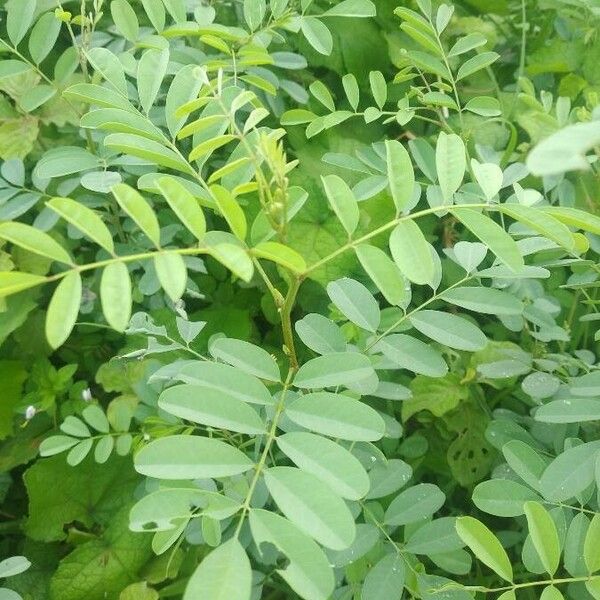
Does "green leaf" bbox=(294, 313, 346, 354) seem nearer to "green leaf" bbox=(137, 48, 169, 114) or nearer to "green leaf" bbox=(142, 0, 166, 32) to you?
"green leaf" bbox=(137, 48, 169, 114)

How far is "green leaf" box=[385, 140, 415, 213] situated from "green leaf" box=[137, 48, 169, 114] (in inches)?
10.3

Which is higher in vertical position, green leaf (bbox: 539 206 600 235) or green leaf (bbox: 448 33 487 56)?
green leaf (bbox: 448 33 487 56)

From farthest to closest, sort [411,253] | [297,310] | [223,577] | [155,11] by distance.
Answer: [297,310], [155,11], [411,253], [223,577]

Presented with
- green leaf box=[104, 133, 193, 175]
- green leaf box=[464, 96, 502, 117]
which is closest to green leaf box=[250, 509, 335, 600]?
green leaf box=[104, 133, 193, 175]

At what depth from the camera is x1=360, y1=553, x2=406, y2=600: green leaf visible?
0.69m

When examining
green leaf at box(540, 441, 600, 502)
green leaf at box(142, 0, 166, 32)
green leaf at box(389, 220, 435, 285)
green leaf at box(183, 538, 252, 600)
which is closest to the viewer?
green leaf at box(183, 538, 252, 600)

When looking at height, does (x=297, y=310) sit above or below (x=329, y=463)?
below

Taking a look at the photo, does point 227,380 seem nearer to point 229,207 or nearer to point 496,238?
point 229,207

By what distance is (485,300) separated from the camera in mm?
723

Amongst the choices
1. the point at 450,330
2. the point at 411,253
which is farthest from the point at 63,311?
the point at 450,330

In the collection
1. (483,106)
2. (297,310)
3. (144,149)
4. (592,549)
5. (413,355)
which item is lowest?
(297,310)

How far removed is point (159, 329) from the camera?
2.76 feet

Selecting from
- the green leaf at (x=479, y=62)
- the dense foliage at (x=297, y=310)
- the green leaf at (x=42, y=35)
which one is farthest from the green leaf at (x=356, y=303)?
the green leaf at (x=42, y=35)

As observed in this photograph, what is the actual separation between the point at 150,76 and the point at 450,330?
39cm
